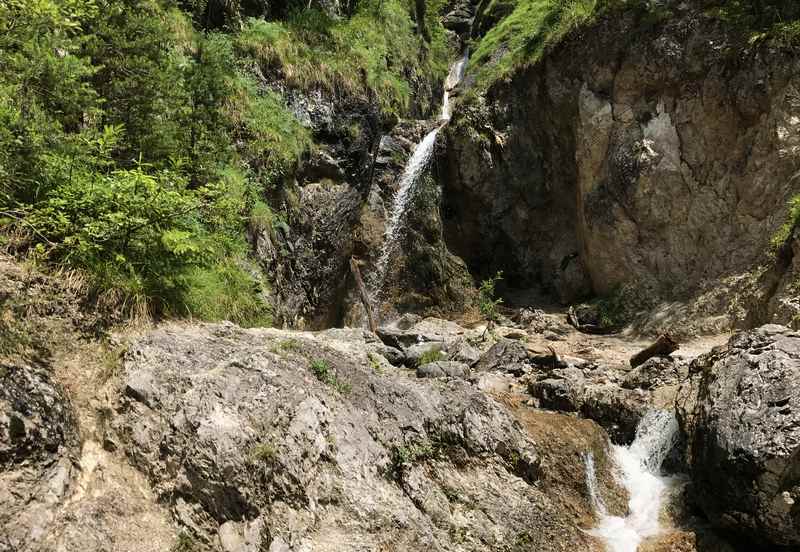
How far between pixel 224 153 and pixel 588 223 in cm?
1207

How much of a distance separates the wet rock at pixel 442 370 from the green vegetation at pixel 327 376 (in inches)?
144

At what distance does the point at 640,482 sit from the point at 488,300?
11.1m

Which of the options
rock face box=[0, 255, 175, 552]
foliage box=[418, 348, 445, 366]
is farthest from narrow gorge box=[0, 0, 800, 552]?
foliage box=[418, 348, 445, 366]

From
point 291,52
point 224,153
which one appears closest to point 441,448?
point 224,153

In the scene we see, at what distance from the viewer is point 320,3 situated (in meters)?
21.0

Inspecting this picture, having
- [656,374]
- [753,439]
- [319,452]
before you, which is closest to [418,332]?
[656,374]

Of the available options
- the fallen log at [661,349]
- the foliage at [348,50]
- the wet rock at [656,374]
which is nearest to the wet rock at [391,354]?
the wet rock at [656,374]

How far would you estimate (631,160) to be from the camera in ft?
56.0

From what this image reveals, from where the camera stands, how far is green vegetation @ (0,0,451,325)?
559 cm

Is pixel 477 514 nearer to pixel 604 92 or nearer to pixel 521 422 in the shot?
pixel 521 422

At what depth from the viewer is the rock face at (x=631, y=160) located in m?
14.5

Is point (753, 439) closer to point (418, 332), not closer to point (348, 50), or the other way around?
point (418, 332)

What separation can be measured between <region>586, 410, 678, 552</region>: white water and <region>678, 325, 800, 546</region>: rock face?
0.78 metres

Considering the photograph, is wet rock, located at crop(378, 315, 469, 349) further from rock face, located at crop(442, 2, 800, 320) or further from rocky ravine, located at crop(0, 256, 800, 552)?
rocky ravine, located at crop(0, 256, 800, 552)
